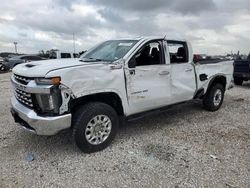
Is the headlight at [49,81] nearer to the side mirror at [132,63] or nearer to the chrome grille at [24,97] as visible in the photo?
the chrome grille at [24,97]

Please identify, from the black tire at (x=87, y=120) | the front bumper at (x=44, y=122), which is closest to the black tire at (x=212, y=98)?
the black tire at (x=87, y=120)

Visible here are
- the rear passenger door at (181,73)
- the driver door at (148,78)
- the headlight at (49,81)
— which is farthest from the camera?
the rear passenger door at (181,73)

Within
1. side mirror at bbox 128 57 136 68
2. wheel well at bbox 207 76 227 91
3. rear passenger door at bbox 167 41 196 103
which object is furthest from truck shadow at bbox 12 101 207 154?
side mirror at bbox 128 57 136 68

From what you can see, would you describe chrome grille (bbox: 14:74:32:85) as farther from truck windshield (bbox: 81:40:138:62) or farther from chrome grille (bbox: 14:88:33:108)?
truck windshield (bbox: 81:40:138:62)

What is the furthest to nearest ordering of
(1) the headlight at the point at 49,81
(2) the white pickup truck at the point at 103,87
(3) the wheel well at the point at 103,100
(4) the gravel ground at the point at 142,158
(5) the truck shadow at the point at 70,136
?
1. (5) the truck shadow at the point at 70,136
2. (3) the wheel well at the point at 103,100
3. (2) the white pickup truck at the point at 103,87
4. (1) the headlight at the point at 49,81
5. (4) the gravel ground at the point at 142,158

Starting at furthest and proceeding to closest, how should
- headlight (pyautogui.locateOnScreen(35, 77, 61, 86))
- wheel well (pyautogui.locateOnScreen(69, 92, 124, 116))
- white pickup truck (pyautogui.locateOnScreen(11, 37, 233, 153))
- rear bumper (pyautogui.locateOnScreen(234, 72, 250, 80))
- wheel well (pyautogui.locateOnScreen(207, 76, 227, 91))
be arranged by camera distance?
rear bumper (pyautogui.locateOnScreen(234, 72, 250, 80)) < wheel well (pyautogui.locateOnScreen(207, 76, 227, 91)) < wheel well (pyautogui.locateOnScreen(69, 92, 124, 116)) < white pickup truck (pyautogui.locateOnScreen(11, 37, 233, 153)) < headlight (pyautogui.locateOnScreen(35, 77, 61, 86))

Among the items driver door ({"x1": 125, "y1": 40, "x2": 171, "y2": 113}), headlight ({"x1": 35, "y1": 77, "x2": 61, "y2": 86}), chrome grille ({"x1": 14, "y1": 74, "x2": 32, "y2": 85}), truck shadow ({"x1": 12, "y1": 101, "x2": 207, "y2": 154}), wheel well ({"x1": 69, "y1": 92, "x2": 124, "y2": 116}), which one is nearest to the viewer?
headlight ({"x1": 35, "y1": 77, "x2": 61, "y2": 86})

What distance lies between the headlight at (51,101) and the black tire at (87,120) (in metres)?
0.39

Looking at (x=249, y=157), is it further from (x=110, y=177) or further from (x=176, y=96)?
(x=110, y=177)

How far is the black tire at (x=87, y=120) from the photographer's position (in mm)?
3846

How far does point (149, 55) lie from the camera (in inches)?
192

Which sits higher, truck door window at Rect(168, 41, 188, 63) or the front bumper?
truck door window at Rect(168, 41, 188, 63)

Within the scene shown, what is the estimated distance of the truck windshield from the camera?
4566 mm

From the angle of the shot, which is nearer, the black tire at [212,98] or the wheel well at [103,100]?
the wheel well at [103,100]
